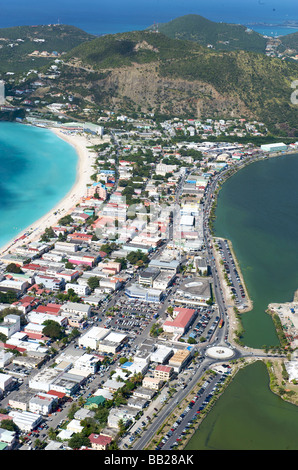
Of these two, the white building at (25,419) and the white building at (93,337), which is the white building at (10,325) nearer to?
the white building at (93,337)

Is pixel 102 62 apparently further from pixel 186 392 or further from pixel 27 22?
pixel 27 22

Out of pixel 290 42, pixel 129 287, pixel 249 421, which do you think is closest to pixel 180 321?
pixel 129 287

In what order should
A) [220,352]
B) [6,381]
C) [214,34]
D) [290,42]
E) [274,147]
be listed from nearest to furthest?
[6,381] < [220,352] < [274,147] < [214,34] < [290,42]

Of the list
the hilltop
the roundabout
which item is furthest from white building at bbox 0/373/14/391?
the hilltop

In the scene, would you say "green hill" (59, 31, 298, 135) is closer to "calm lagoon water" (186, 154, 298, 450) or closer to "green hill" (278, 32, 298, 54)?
"calm lagoon water" (186, 154, 298, 450)

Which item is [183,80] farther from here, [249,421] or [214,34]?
[249,421]

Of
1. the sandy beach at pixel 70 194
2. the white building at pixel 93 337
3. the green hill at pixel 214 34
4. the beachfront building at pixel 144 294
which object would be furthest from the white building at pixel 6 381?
the green hill at pixel 214 34

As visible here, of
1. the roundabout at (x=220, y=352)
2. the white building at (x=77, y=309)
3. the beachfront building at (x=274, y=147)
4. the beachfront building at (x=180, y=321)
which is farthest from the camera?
the beachfront building at (x=274, y=147)
